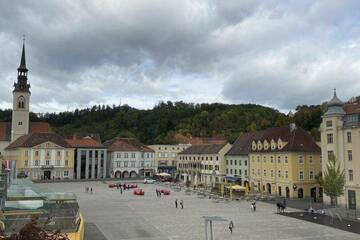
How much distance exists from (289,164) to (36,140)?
61.2 meters

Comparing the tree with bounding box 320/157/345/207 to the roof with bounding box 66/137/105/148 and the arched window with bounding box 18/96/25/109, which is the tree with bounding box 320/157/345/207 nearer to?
the roof with bounding box 66/137/105/148

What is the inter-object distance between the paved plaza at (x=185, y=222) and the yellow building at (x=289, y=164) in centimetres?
916

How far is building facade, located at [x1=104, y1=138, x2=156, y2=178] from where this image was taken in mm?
105375

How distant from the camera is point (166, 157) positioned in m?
113

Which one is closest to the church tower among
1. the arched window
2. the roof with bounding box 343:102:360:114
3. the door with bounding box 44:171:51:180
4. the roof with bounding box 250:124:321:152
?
the arched window

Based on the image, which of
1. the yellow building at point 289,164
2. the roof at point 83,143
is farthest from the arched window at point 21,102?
the yellow building at point 289,164

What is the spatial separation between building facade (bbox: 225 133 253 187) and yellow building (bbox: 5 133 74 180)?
40005mm

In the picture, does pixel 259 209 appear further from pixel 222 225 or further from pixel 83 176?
pixel 83 176

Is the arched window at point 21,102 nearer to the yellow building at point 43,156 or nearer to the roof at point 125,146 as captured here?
the yellow building at point 43,156

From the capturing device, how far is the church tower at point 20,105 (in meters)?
101

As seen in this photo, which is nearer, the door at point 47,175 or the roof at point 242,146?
the roof at point 242,146

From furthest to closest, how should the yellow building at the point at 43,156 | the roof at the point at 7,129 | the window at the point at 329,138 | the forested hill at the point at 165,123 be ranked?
the forested hill at the point at 165,123 < the roof at the point at 7,129 < the yellow building at the point at 43,156 < the window at the point at 329,138

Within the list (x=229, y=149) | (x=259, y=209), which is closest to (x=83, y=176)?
(x=229, y=149)

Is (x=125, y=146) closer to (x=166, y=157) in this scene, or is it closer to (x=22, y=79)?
(x=166, y=157)
